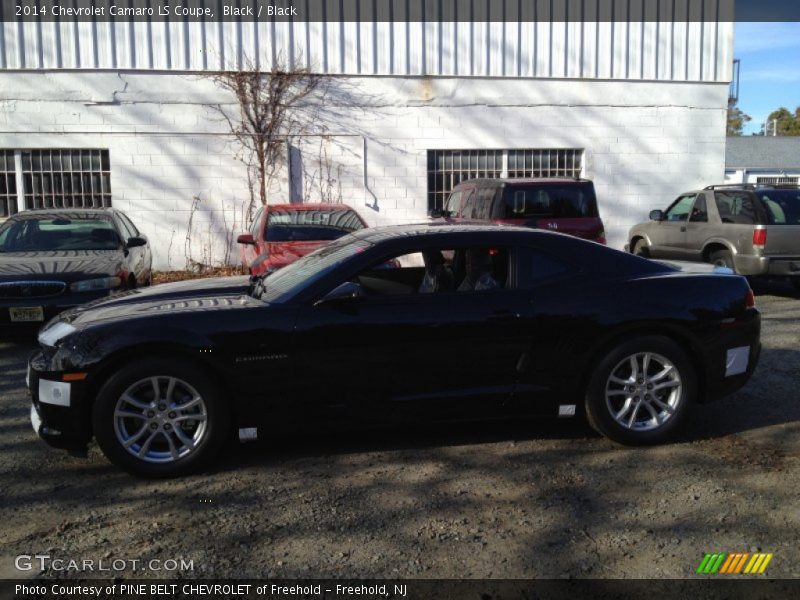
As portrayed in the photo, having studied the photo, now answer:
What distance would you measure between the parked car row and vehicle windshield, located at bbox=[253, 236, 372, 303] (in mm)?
18

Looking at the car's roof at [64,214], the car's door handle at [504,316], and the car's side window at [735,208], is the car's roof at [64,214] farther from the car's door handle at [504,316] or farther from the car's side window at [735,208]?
the car's side window at [735,208]

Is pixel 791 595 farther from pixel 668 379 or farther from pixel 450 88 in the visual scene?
pixel 450 88

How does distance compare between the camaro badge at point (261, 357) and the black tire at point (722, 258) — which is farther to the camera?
the black tire at point (722, 258)

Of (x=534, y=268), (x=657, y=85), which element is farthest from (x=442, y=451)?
(x=657, y=85)

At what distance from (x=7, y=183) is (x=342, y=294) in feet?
38.8

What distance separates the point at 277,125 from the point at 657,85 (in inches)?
306

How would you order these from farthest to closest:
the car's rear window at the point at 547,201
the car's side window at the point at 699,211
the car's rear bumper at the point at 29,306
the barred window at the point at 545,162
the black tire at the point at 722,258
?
1. the barred window at the point at 545,162
2. the car's side window at the point at 699,211
3. the black tire at the point at 722,258
4. the car's rear window at the point at 547,201
5. the car's rear bumper at the point at 29,306

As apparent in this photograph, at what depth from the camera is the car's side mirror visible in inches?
183

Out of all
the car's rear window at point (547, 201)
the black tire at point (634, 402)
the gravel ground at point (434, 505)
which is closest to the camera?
the gravel ground at point (434, 505)

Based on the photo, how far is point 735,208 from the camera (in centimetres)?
1113

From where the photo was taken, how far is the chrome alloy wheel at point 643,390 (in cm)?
495

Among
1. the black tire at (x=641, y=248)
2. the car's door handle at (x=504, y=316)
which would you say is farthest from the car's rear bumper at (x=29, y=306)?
the black tire at (x=641, y=248)

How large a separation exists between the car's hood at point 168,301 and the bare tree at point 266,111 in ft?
29.5

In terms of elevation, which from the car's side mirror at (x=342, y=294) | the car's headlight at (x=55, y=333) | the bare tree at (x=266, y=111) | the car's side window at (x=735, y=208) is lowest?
the car's headlight at (x=55, y=333)
